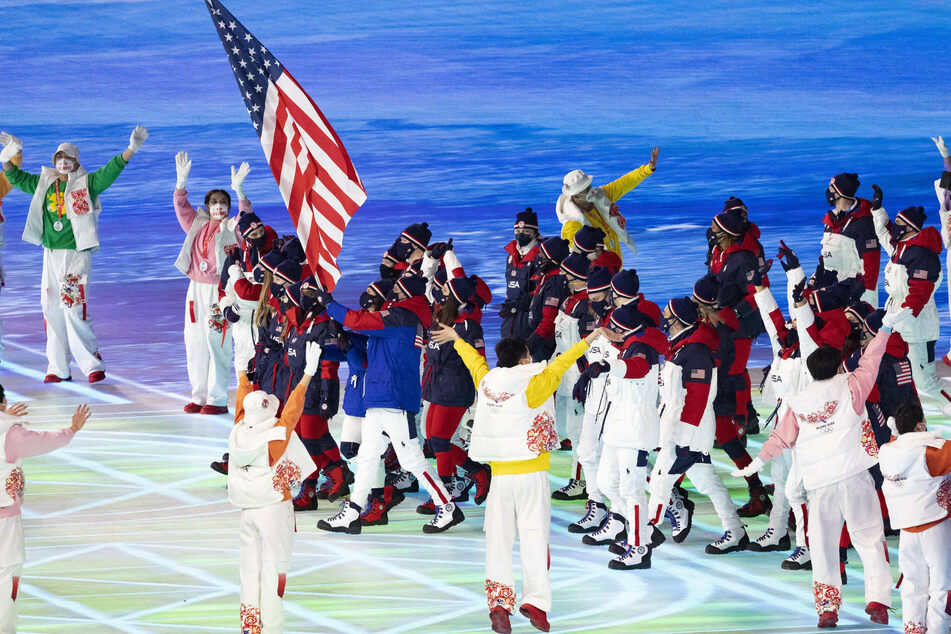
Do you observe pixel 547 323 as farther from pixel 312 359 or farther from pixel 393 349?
pixel 312 359

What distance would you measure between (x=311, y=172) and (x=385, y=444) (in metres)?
2.23

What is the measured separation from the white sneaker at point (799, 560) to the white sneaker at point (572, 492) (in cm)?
237

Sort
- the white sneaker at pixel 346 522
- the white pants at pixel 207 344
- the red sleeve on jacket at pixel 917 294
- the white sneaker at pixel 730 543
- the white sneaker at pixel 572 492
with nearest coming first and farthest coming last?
the white sneaker at pixel 730 543
the white sneaker at pixel 346 522
the white sneaker at pixel 572 492
the red sleeve on jacket at pixel 917 294
the white pants at pixel 207 344

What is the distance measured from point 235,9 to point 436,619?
24.7 m

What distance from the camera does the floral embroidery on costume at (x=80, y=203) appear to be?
1634cm

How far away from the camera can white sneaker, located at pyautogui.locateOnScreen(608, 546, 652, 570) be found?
10727 mm

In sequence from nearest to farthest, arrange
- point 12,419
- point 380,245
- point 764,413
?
point 12,419, point 764,413, point 380,245

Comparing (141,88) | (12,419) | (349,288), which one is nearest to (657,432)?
(12,419)

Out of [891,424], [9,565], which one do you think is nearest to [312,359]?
[9,565]

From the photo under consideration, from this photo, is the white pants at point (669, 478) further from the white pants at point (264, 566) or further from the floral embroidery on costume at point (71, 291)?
the floral embroidery on costume at point (71, 291)

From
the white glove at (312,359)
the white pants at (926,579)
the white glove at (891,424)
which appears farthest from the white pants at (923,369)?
the white glove at (312,359)

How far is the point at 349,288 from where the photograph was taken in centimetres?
2412

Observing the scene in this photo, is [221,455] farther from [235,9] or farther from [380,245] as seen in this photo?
[235,9]

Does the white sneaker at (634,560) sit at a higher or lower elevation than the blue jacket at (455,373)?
lower
